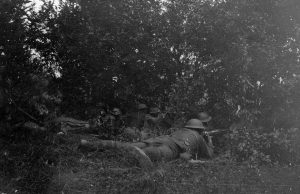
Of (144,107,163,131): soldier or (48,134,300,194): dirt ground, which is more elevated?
(144,107,163,131): soldier

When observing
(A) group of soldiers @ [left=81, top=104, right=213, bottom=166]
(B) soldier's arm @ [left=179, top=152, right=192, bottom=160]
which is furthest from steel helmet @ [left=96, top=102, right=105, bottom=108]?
(B) soldier's arm @ [left=179, top=152, right=192, bottom=160]

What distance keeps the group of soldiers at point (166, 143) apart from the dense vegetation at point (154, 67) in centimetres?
76

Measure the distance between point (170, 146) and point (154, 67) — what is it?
5403mm

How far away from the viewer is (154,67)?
1564 cm

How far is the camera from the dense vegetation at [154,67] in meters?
10.2

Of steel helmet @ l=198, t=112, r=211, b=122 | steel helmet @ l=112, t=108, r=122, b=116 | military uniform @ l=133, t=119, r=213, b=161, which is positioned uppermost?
steel helmet @ l=112, t=108, r=122, b=116

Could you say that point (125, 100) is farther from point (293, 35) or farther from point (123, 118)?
point (293, 35)

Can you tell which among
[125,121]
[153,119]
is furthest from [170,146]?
[125,121]

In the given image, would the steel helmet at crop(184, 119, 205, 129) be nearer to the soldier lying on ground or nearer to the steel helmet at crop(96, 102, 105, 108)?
the soldier lying on ground

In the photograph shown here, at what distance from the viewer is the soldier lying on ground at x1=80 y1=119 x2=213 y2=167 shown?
9500 millimetres

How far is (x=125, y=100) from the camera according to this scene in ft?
50.5

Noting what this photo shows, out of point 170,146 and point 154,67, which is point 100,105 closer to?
point 154,67

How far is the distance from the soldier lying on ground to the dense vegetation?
32.6 inches

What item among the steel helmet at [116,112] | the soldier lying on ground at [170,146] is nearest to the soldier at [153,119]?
the steel helmet at [116,112]
